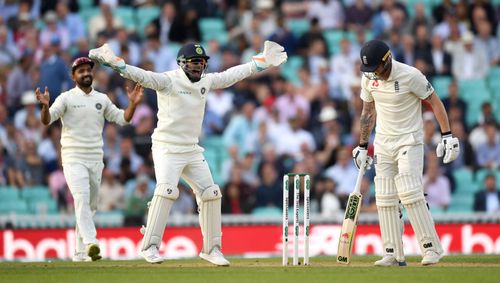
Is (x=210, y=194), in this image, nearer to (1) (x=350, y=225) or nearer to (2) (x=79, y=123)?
(1) (x=350, y=225)

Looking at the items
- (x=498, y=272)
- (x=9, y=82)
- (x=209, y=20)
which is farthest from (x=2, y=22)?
(x=498, y=272)

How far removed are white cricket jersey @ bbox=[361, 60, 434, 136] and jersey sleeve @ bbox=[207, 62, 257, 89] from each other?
120 centimetres

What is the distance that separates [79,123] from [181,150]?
5.71ft

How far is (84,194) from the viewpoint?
1298 centimetres

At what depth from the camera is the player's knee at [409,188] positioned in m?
11.6

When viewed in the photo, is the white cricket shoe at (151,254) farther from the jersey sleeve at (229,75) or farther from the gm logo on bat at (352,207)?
the gm logo on bat at (352,207)

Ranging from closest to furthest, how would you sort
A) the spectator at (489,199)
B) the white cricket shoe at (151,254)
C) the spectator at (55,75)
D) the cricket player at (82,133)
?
the white cricket shoe at (151,254), the cricket player at (82,133), the spectator at (489,199), the spectator at (55,75)

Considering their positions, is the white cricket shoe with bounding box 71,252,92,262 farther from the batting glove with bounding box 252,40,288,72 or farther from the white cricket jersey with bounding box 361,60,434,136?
the white cricket jersey with bounding box 361,60,434,136

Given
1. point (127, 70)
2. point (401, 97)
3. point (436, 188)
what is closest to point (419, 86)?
point (401, 97)

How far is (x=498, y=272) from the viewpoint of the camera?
1100cm

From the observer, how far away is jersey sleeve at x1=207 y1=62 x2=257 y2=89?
1212cm

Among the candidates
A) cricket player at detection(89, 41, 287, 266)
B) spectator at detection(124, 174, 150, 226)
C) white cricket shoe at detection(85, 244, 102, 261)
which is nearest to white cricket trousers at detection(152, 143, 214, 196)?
cricket player at detection(89, 41, 287, 266)

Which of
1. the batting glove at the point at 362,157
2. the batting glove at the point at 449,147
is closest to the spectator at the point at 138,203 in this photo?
the batting glove at the point at 362,157

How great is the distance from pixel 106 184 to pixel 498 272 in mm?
7714
